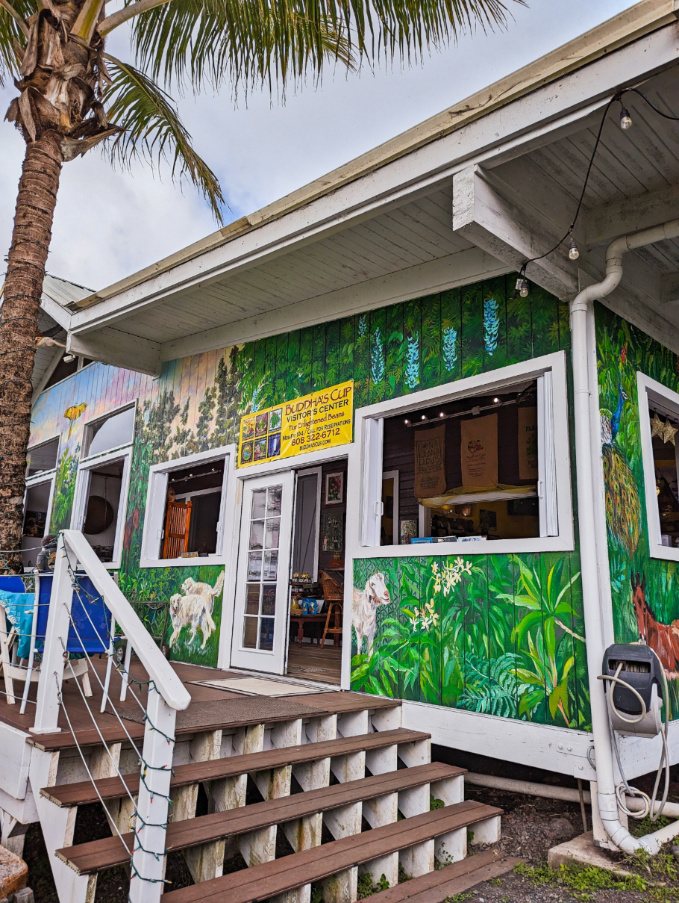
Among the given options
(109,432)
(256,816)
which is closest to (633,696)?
(256,816)

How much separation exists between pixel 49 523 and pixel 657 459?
26.2 ft

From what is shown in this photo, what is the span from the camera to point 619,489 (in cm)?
375

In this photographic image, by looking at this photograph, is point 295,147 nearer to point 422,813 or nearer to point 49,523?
point 49,523

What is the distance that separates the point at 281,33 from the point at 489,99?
311 cm

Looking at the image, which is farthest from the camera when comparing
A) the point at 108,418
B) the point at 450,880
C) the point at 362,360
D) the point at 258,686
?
the point at 108,418

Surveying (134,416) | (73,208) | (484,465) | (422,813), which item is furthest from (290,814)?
(73,208)

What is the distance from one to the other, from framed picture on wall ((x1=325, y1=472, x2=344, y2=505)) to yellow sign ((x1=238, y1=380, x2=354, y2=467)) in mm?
4248

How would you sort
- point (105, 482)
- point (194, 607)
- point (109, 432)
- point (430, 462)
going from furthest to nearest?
point (105, 482), point (109, 432), point (430, 462), point (194, 607)

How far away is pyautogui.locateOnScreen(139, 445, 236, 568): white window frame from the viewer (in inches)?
243

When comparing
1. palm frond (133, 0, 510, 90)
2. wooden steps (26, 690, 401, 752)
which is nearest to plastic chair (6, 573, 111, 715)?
wooden steps (26, 690, 401, 752)

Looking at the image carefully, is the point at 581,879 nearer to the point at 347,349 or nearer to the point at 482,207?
the point at 482,207

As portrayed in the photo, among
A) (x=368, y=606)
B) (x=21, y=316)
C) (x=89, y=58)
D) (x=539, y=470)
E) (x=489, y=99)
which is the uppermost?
(x=89, y=58)

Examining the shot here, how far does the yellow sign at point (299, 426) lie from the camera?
513 centimetres

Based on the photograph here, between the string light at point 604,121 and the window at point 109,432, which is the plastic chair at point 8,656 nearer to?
the string light at point 604,121
